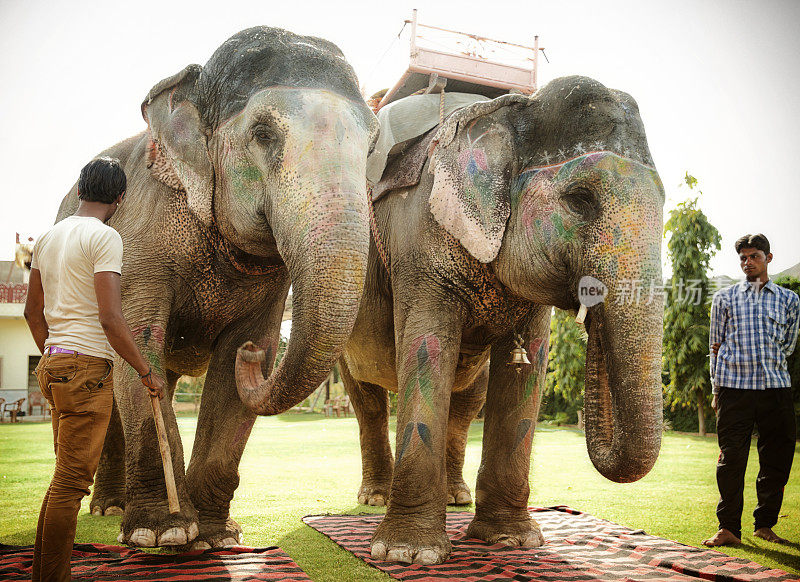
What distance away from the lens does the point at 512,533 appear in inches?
197

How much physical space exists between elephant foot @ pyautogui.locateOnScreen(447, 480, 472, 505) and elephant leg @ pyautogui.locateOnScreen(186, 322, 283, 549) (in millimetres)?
2585

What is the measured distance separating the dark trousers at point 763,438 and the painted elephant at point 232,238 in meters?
3.17

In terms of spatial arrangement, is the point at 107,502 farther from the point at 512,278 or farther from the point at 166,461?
the point at 512,278

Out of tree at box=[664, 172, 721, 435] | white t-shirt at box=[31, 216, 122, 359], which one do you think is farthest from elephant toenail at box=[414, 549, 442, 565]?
tree at box=[664, 172, 721, 435]

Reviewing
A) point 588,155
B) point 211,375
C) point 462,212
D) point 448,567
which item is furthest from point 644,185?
point 211,375

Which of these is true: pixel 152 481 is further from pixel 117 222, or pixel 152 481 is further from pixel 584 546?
pixel 584 546

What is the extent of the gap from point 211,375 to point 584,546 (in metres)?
2.69

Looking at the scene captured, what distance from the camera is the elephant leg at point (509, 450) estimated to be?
504 cm

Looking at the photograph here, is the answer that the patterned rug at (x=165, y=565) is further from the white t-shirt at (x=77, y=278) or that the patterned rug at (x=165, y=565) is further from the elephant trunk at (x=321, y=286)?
the white t-shirt at (x=77, y=278)

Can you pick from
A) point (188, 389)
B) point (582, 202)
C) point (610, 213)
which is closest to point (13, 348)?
point (188, 389)

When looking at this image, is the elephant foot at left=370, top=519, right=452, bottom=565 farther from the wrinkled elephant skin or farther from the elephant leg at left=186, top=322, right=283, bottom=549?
the elephant leg at left=186, top=322, right=283, bottom=549

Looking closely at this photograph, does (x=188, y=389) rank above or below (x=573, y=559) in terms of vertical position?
above

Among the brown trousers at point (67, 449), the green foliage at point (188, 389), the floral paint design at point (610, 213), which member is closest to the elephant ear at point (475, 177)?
the floral paint design at point (610, 213)

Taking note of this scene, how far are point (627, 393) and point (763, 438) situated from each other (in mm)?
2133
